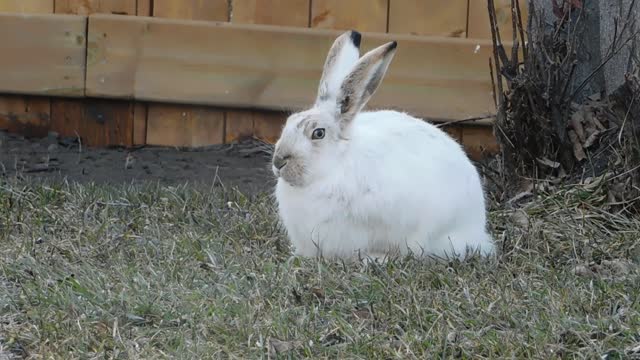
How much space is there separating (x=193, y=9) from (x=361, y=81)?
2.26 meters

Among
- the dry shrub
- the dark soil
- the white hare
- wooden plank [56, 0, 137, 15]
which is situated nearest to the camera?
the white hare

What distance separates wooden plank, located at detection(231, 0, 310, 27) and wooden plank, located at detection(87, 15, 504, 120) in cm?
10

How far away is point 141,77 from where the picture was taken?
20.8ft

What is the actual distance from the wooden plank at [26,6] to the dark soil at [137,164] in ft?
2.09

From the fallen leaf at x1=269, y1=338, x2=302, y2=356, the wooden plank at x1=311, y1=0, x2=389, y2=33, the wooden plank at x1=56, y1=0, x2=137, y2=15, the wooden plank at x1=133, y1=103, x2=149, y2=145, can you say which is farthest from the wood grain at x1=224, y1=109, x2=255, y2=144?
the fallen leaf at x1=269, y1=338, x2=302, y2=356

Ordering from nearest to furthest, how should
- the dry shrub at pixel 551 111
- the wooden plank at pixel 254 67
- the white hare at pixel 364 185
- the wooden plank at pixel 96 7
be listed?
the white hare at pixel 364 185 < the dry shrub at pixel 551 111 < the wooden plank at pixel 254 67 < the wooden plank at pixel 96 7

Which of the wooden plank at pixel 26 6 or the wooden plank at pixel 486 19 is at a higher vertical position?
the wooden plank at pixel 486 19

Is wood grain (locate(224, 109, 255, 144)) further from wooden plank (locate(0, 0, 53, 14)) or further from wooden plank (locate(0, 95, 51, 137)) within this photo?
wooden plank (locate(0, 0, 53, 14))

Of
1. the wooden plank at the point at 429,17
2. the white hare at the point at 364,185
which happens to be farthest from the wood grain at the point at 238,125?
the white hare at the point at 364,185

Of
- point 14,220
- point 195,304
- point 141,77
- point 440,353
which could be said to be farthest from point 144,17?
point 440,353

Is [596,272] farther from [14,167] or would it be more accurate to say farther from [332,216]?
[14,167]

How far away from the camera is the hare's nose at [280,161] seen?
4.31 meters

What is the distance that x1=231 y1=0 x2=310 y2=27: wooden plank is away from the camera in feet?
21.0

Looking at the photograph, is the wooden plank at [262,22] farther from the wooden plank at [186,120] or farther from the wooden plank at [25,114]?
the wooden plank at [25,114]
